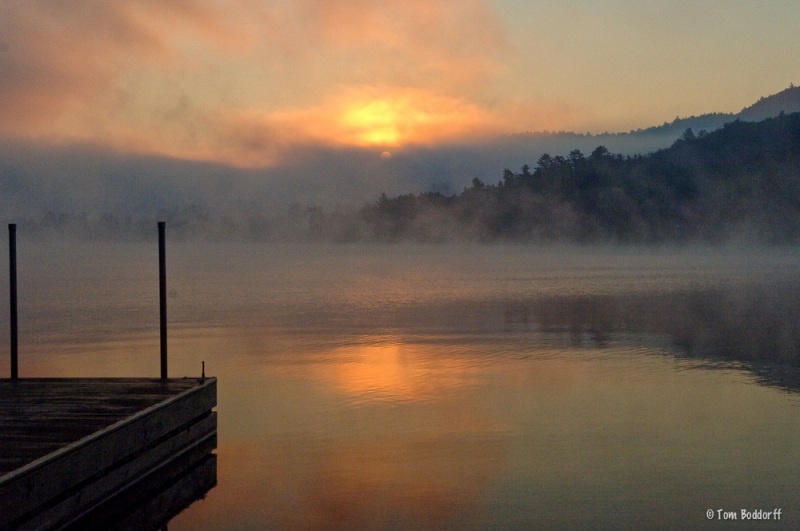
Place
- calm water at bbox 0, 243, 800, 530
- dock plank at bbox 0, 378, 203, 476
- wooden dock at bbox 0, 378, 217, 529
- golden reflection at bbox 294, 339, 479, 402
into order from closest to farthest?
wooden dock at bbox 0, 378, 217, 529
dock plank at bbox 0, 378, 203, 476
calm water at bbox 0, 243, 800, 530
golden reflection at bbox 294, 339, 479, 402

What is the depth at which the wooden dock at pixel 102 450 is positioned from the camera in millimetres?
9062

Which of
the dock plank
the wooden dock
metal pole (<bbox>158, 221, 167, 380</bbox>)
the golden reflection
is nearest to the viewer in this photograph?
the wooden dock

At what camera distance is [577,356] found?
83.0 ft

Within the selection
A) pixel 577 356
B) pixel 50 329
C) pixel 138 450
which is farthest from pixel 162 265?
pixel 50 329

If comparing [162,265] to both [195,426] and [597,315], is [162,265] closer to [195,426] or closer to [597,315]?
[195,426]

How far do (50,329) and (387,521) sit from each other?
27.1 metres

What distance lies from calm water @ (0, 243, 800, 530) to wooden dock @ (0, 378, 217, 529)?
2.04ft

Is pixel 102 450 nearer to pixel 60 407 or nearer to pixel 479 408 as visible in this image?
pixel 60 407

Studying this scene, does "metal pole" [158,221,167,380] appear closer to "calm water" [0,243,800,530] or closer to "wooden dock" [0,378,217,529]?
"wooden dock" [0,378,217,529]

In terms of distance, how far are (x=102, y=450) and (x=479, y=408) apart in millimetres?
9429

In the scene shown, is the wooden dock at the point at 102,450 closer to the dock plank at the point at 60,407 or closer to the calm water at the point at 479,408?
the dock plank at the point at 60,407

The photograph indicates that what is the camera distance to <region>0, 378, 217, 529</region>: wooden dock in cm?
906

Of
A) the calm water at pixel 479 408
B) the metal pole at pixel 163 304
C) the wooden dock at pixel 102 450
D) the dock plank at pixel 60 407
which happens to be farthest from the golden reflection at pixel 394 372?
the dock plank at pixel 60 407

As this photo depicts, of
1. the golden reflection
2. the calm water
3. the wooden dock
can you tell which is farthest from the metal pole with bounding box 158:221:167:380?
the golden reflection
